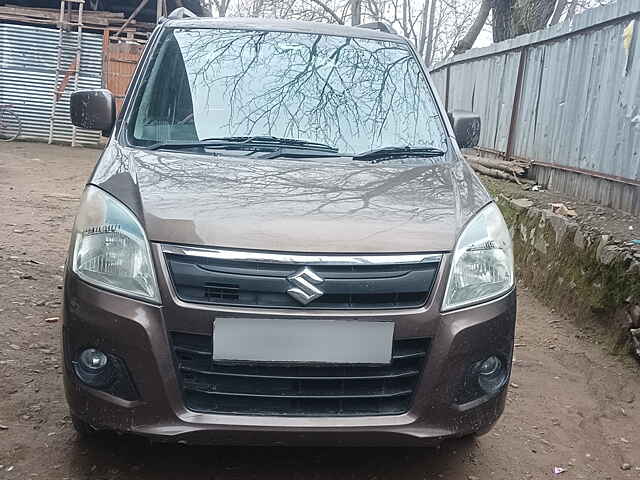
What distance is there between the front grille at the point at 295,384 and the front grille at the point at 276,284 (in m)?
0.15

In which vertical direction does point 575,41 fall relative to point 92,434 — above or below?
above

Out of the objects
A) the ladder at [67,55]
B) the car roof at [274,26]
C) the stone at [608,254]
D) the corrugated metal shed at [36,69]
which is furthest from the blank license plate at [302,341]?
the ladder at [67,55]

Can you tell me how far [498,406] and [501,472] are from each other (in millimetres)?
492

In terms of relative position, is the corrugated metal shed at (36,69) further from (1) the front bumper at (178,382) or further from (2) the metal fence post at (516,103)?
(1) the front bumper at (178,382)

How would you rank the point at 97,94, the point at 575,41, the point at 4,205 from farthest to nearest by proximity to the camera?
the point at 4,205
the point at 575,41
the point at 97,94

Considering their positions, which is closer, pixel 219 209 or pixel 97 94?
pixel 219 209

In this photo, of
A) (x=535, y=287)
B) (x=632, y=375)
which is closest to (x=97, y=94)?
(x=632, y=375)

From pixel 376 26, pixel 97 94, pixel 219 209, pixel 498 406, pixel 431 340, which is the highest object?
pixel 376 26

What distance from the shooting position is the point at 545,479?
2.77 meters

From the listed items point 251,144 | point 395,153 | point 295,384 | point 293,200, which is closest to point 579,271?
point 395,153

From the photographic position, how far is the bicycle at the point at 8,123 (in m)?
15.8

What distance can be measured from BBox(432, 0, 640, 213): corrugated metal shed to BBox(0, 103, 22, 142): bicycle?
1184 centimetres

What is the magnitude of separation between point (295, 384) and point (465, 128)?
196 cm

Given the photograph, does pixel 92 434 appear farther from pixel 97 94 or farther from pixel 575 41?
pixel 575 41
